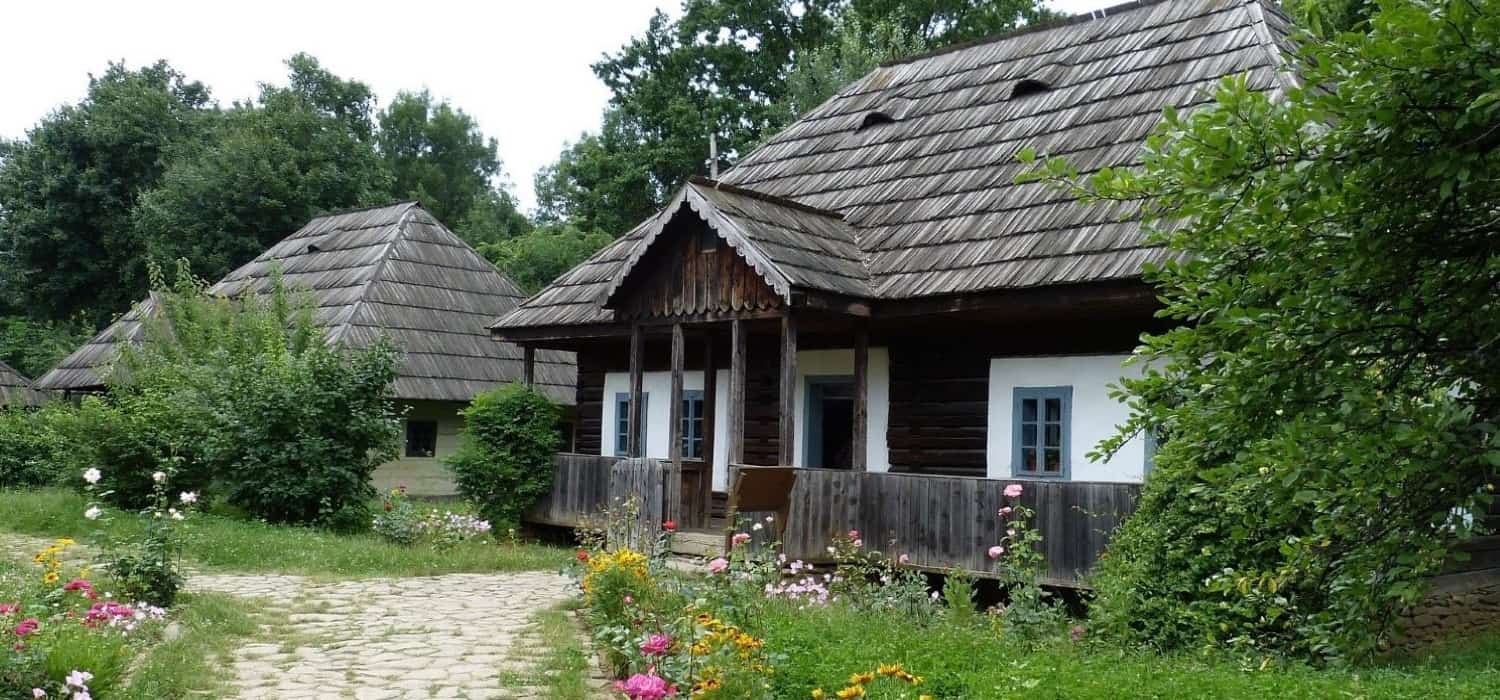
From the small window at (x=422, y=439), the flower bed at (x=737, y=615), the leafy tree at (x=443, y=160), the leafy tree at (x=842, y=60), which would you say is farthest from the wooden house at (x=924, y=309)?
the leafy tree at (x=443, y=160)

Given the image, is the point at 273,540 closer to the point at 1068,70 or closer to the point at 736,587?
the point at 736,587

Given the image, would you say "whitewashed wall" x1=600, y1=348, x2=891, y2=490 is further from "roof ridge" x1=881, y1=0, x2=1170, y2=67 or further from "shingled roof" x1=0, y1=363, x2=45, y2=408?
"shingled roof" x1=0, y1=363, x2=45, y2=408

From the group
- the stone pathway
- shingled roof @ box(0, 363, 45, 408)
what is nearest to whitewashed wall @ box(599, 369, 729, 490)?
the stone pathway

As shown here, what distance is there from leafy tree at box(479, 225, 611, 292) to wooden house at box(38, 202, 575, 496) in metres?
7.54

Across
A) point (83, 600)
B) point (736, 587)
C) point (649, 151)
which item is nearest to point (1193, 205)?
point (736, 587)

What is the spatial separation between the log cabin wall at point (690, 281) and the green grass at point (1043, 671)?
492 centimetres

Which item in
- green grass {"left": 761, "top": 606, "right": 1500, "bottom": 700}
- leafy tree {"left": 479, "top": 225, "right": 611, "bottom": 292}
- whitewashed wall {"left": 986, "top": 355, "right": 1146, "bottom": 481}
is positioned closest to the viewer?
green grass {"left": 761, "top": 606, "right": 1500, "bottom": 700}

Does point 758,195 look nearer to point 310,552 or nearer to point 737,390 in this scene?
point 737,390

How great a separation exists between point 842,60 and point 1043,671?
2372 cm

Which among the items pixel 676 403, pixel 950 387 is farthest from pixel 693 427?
pixel 950 387

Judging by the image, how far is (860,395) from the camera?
12406mm

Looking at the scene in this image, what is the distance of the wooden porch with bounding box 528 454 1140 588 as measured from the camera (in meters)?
10.1

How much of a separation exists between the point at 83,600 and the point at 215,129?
Answer: 104 feet

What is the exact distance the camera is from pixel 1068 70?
14852 millimetres
